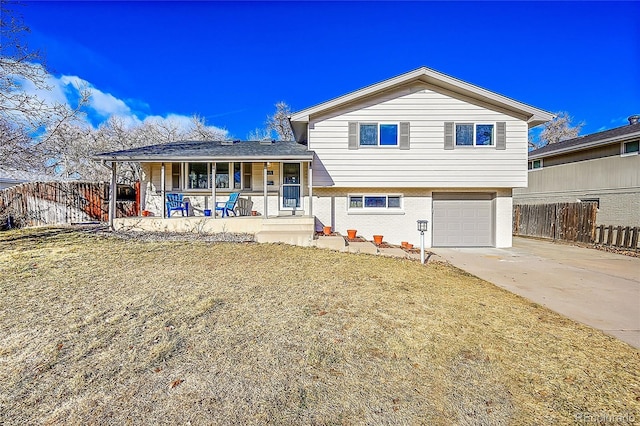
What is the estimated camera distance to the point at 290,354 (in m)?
3.22

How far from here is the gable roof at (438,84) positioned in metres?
11.0

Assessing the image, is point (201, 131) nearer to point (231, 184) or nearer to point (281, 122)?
point (281, 122)

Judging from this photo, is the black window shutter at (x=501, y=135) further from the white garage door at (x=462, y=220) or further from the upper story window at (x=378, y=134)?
the upper story window at (x=378, y=134)

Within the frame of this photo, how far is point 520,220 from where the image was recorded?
654 inches

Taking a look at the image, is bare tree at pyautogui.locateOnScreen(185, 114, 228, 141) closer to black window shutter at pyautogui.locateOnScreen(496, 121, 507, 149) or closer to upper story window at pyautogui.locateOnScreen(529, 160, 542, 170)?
black window shutter at pyautogui.locateOnScreen(496, 121, 507, 149)

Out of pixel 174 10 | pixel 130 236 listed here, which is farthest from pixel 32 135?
pixel 174 10

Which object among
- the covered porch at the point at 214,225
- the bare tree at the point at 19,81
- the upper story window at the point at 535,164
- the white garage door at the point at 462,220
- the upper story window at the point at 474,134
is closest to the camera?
the bare tree at the point at 19,81

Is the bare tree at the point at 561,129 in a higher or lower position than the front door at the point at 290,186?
higher

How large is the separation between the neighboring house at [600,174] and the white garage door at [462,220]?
6230mm

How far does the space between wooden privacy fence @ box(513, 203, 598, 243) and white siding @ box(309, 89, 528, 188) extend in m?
4.23

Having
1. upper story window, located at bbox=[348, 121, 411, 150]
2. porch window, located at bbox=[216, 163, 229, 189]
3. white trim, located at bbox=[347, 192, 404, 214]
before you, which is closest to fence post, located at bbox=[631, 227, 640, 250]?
white trim, located at bbox=[347, 192, 404, 214]

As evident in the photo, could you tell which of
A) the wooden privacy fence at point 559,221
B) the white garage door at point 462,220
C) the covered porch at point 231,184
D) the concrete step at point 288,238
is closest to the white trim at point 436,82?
the covered porch at point 231,184

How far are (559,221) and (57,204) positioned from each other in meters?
22.3

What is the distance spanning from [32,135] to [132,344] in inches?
484
